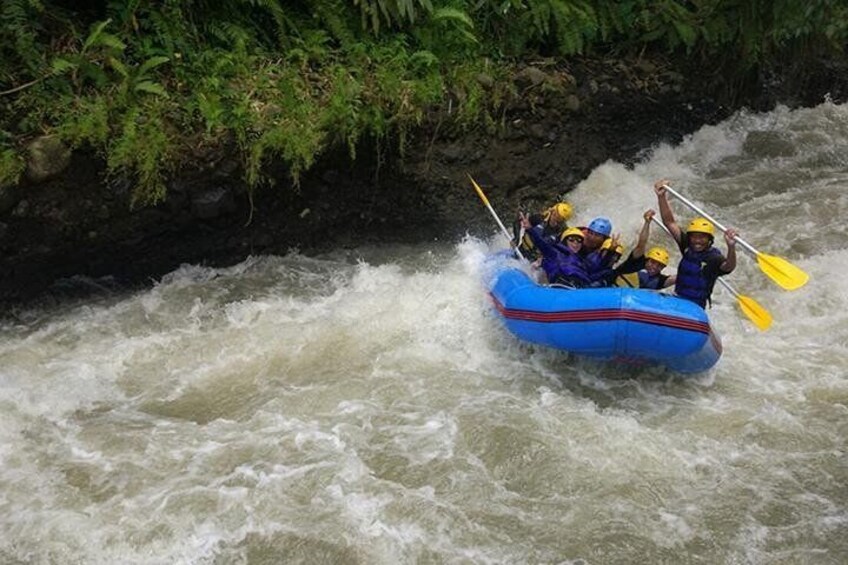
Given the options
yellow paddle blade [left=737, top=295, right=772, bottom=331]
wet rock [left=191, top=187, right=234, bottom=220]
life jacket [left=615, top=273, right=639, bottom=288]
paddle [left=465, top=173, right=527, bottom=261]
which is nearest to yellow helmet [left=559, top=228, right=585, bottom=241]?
life jacket [left=615, top=273, right=639, bottom=288]

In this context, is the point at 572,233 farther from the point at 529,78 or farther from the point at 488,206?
the point at 529,78

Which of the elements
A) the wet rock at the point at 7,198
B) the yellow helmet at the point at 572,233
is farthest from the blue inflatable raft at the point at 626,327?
the wet rock at the point at 7,198

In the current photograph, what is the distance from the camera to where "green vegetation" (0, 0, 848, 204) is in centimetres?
610

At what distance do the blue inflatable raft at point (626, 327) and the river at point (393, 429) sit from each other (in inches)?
12.6

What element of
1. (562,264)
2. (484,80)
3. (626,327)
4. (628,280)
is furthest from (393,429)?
(484,80)

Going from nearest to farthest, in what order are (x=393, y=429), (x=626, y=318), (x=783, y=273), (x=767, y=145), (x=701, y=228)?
(x=393, y=429) < (x=626, y=318) < (x=783, y=273) < (x=701, y=228) < (x=767, y=145)

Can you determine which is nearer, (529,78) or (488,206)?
(488,206)

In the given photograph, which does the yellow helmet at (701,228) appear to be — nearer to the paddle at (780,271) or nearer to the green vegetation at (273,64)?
the paddle at (780,271)

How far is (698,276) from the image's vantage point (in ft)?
20.0

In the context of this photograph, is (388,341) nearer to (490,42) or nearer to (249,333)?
(249,333)

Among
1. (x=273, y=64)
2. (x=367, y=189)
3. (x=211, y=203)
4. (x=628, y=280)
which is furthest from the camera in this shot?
(x=367, y=189)

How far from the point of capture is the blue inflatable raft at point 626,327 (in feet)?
17.7

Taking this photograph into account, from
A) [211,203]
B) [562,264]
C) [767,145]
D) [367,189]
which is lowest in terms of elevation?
[767,145]

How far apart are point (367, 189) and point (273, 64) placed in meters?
1.43
